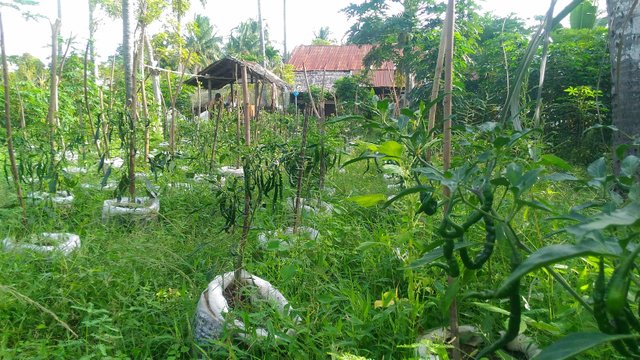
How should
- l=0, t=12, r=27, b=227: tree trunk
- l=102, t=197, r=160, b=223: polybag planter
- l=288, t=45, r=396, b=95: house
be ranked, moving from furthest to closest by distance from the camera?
l=288, t=45, r=396, b=95: house
l=102, t=197, r=160, b=223: polybag planter
l=0, t=12, r=27, b=227: tree trunk

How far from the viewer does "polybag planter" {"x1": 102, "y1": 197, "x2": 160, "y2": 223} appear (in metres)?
2.99

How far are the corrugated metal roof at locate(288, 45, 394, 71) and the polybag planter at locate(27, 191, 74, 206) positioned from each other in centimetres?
1796

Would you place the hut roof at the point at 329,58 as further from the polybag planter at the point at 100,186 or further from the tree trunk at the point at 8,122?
the tree trunk at the point at 8,122

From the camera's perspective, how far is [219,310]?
1671 mm

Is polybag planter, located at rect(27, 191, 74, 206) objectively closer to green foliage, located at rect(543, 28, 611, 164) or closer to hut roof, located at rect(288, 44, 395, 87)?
green foliage, located at rect(543, 28, 611, 164)

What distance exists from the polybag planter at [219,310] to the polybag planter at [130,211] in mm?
1347

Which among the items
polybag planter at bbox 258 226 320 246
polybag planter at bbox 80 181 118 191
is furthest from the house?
polybag planter at bbox 258 226 320 246

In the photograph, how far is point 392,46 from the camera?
1086 cm

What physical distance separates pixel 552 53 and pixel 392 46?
4267 mm

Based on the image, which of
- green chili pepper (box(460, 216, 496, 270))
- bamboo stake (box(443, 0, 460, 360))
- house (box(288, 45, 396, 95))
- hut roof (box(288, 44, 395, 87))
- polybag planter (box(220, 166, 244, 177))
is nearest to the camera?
green chili pepper (box(460, 216, 496, 270))

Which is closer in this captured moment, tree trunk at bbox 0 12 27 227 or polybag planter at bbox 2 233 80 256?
polybag planter at bbox 2 233 80 256

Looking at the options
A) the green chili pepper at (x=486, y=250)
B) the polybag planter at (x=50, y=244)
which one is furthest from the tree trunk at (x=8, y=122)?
the green chili pepper at (x=486, y=250)

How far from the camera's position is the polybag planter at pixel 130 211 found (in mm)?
2992

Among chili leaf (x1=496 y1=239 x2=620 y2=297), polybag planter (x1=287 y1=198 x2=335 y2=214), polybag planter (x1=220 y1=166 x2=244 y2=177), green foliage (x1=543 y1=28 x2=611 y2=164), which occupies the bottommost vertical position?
polybag planter (x1=287 y1=198 x2=335 y2=214)
